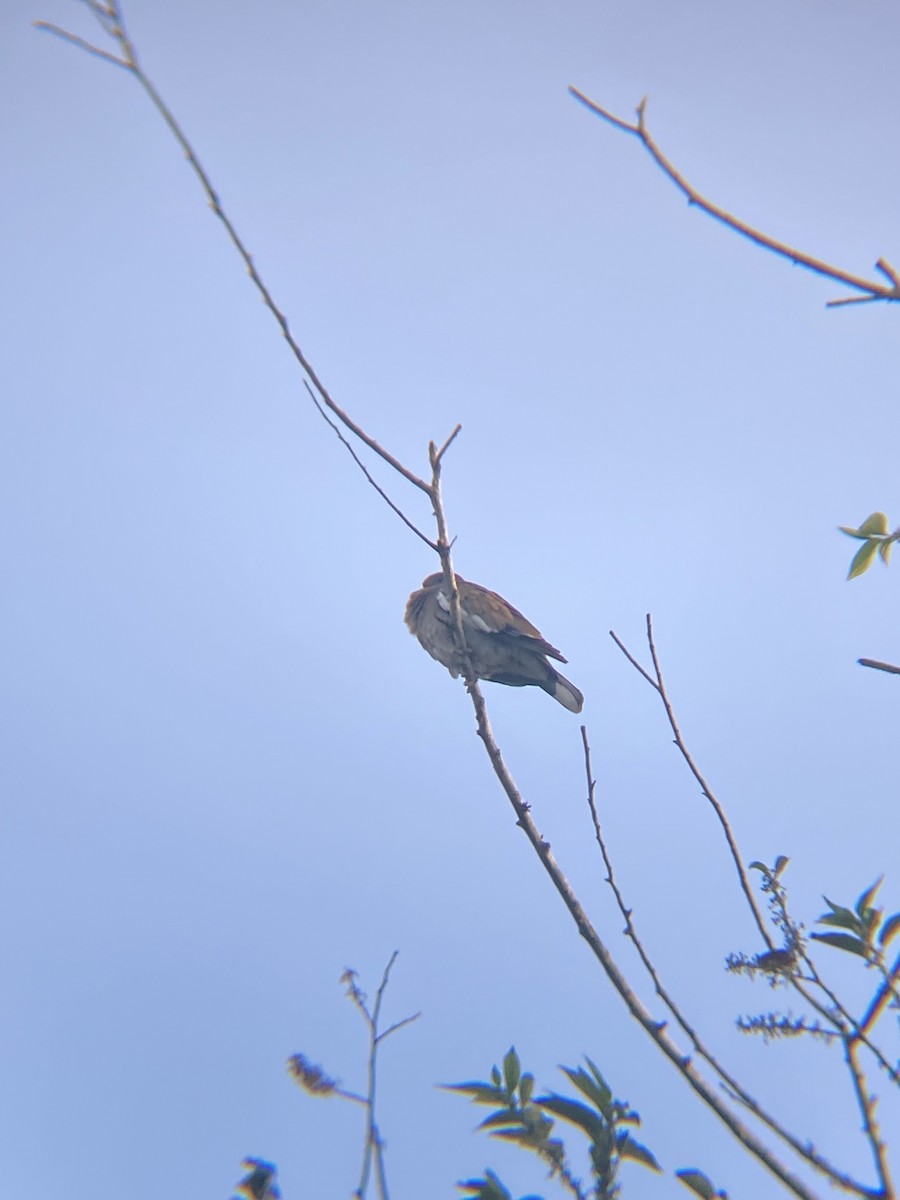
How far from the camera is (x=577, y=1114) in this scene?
216 centimetres

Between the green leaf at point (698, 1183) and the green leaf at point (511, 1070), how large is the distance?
1.57ft

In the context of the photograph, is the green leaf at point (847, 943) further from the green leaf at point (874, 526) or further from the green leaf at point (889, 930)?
the green leaf at point (874, 526)

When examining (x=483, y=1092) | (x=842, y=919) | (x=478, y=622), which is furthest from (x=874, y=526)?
(x=478, y=622)

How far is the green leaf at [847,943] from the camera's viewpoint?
2326 mm

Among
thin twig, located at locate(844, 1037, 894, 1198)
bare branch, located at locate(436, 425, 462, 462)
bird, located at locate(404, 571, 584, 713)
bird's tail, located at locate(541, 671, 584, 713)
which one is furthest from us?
bird's tail, located at locate(541, 671, 584, 713)

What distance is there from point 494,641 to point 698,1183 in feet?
18.8

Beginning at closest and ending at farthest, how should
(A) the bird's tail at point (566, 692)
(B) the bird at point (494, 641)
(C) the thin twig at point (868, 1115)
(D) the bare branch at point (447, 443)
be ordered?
(C) the thin twig at point (868, 1115), (D) the bare branch at point (447, 443), (B) the bird at point (494, 641), (A) the bird's tail at point (566, 692)

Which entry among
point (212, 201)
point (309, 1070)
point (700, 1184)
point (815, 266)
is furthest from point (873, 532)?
point (309, 1070)

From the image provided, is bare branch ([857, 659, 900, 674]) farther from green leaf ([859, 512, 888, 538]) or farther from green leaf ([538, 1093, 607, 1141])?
green leaf ([538, 1093, 607, 1141])

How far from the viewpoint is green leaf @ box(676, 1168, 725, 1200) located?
6.84ft

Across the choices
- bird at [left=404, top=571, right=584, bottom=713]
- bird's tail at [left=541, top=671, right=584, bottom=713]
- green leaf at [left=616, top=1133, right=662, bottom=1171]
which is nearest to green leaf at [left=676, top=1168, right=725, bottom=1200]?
green leaf at [left=616, top=1133, right=662, bottom=1171]

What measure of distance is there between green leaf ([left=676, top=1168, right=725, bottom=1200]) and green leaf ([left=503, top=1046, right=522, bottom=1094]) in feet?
1.57

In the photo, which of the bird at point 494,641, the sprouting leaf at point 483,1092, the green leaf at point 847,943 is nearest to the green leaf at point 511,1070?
the sprouting leaf at point 483,1092

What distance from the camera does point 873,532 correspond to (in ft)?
7.96
